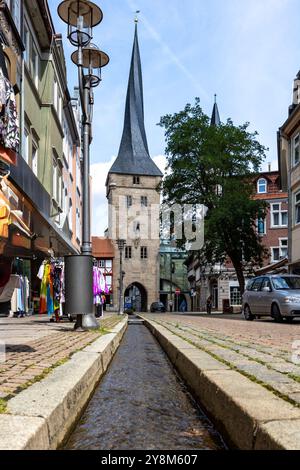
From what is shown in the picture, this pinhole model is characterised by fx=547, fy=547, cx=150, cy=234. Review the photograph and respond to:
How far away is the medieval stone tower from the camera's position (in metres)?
80.7

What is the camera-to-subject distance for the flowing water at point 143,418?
10.3 feet

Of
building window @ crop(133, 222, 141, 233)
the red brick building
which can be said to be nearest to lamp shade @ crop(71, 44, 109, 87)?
the red brick building

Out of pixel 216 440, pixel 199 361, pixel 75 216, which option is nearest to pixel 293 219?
pixel 75 216

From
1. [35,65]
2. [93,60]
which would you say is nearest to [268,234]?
A: [35,65]

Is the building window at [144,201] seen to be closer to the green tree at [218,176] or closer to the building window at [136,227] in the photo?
the building window at [136,227]

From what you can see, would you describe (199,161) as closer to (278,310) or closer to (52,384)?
(278,310)

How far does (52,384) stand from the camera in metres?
3.80

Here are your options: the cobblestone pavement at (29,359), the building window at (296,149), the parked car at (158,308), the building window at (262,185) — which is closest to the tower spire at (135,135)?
the parked car at (158,308)

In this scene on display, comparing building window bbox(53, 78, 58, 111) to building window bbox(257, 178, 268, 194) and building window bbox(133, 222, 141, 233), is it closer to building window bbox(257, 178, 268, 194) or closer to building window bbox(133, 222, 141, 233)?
building window bbox(257, 178, 268, 194)

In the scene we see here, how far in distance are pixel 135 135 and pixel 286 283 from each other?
70.3 m

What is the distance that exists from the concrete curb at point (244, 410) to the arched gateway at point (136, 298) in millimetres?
71698

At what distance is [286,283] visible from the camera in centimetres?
1836

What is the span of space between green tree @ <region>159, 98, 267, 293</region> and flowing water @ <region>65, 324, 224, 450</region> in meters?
27.5

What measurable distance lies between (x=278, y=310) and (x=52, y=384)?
14.7 metres
